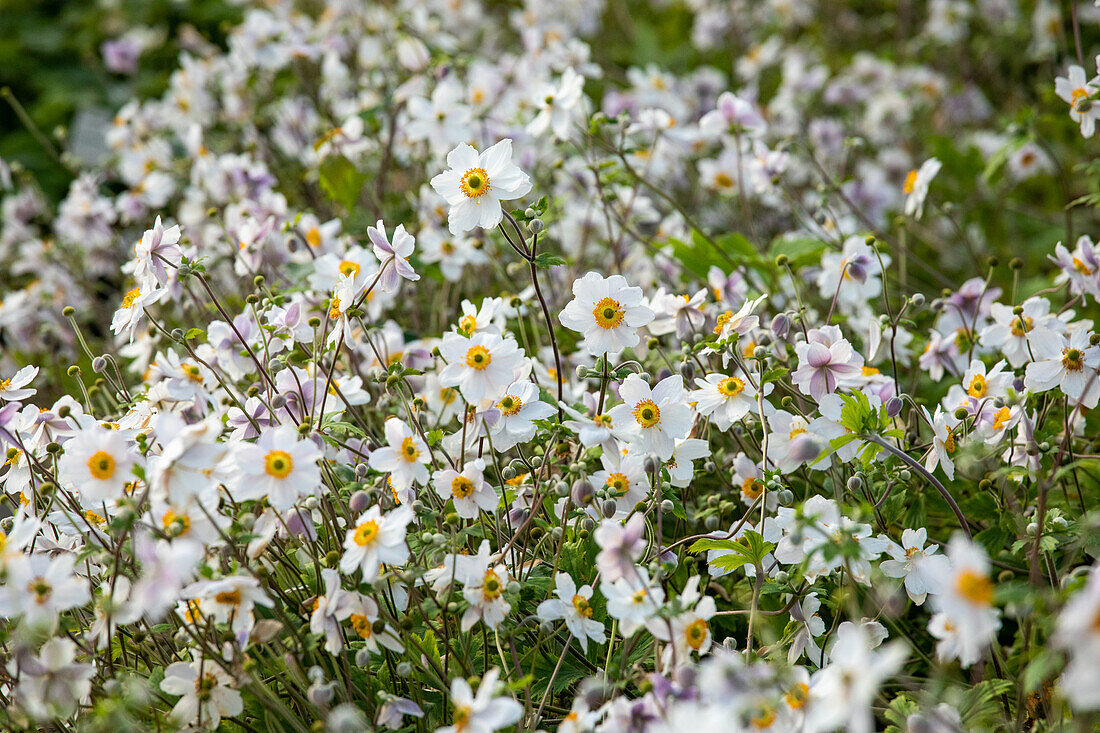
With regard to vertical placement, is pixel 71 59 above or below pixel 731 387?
below

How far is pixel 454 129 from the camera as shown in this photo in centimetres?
324

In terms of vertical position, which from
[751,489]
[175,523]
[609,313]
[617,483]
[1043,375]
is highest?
[609,313]

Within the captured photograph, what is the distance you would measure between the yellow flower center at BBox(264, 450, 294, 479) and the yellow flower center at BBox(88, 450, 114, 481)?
268 mm

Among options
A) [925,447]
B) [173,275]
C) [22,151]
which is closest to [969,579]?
[925,447]

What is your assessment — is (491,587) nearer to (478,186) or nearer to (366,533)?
(366,533)

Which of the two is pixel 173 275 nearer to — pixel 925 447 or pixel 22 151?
pixel 925 447

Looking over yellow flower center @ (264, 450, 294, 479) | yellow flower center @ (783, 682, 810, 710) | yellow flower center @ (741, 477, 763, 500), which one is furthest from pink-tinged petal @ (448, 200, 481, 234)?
yellow flower center @ (783, 682, 810, 710)

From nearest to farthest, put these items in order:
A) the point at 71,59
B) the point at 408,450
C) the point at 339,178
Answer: the point at 408,450, the point at 339,178, the point at 71,59

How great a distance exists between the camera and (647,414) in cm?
187

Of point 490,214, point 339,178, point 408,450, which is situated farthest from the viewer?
point 339,178

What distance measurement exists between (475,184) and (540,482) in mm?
631

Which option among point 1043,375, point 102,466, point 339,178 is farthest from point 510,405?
point 339,178

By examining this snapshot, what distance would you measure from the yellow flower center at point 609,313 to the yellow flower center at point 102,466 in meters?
0.95

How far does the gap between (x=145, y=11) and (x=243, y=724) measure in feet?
19.6
